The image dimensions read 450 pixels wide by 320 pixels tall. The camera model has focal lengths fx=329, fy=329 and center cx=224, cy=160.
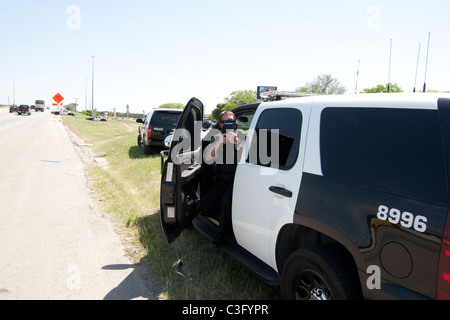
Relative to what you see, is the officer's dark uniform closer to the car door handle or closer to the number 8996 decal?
the car door handle

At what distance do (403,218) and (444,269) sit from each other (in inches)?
12.1

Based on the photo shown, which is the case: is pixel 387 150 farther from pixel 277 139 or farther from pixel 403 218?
pixel 277 139

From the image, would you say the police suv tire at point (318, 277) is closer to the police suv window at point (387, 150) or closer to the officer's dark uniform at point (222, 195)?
the police suv window at point (387, 150)

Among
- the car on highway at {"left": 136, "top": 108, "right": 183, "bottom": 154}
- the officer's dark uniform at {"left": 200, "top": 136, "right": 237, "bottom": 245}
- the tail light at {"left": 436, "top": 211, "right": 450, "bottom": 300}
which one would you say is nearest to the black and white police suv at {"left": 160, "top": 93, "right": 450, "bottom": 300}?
the tail light at {"left": 436, "top": 211, "right": 450, "bottom": 300}

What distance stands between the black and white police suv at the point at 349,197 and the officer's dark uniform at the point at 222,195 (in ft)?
0.93

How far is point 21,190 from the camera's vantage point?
706 centimetres

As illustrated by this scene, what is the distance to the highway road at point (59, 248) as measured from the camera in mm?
3346

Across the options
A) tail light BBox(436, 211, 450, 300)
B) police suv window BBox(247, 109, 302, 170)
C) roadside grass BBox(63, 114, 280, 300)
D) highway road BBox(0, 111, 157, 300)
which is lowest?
highway road BBox(0, 111, 157, 300)

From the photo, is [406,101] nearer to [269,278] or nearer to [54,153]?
[269,278]

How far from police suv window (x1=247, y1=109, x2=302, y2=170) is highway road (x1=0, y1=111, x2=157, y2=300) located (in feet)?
5.82

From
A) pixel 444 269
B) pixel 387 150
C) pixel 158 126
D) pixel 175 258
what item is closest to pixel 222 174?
pixel 175 258

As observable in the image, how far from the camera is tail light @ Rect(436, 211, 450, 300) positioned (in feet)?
A: 5.51

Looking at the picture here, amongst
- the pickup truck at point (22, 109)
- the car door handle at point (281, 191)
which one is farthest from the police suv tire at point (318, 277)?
the pickup truck at point (22, 109)

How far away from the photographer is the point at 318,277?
2311 mm
